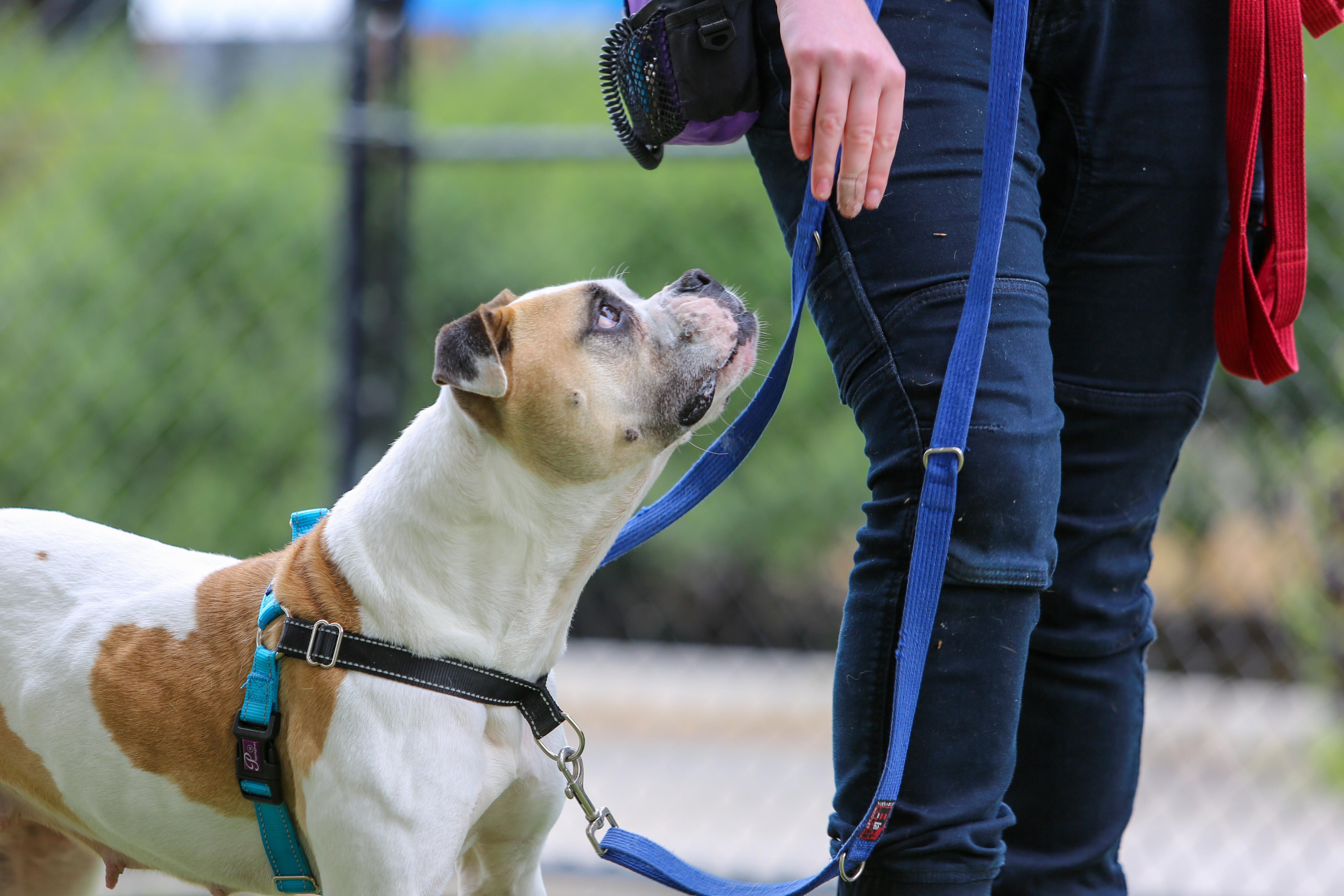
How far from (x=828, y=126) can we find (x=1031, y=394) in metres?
0.37

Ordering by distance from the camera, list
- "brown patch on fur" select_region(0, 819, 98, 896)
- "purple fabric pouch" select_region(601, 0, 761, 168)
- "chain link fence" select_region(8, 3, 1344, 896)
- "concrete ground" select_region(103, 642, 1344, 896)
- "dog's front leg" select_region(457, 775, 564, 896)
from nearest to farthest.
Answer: "purple fabric pouch" select_region(601, 0, 761, 168)
"dog's front leg" select_region(457, 775, 564, 896)
"brown patch on fur" select_region(0, 819, 98, 896)
"chain link fence" select_region(8, 3, 1344, 896)
"concrete ground" select_region(103, 642, 1344, 896)

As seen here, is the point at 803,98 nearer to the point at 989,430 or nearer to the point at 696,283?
the point at 989,430

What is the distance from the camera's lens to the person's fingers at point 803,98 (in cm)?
125

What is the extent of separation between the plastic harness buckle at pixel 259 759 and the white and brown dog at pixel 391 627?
0.03m

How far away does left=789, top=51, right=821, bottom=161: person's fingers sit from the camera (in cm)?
125

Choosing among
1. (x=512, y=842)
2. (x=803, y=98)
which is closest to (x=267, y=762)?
(x=512, y=842)

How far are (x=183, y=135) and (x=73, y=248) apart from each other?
0.93 meters

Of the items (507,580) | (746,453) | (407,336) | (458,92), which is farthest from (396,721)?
(458,92)

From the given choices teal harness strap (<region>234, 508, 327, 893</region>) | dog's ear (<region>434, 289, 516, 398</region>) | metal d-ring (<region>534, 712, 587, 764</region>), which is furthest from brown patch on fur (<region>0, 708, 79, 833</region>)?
dog's ear (<region>434, 289, 516, 398</region>)

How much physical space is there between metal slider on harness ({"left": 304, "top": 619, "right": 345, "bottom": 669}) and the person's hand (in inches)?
32.1

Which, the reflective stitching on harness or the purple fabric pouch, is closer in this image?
the purple fabric pouch

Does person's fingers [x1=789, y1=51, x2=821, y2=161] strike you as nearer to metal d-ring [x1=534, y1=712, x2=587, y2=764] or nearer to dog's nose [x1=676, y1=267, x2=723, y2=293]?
dog's nose [x1=676, y1=267, x2=723, y2=293]

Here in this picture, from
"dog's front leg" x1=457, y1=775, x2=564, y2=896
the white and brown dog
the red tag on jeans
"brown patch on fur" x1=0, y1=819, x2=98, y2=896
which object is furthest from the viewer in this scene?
"brown patch on fur" x1=0, y1=819, x2=98, y2=896

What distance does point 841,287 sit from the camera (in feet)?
4.36
